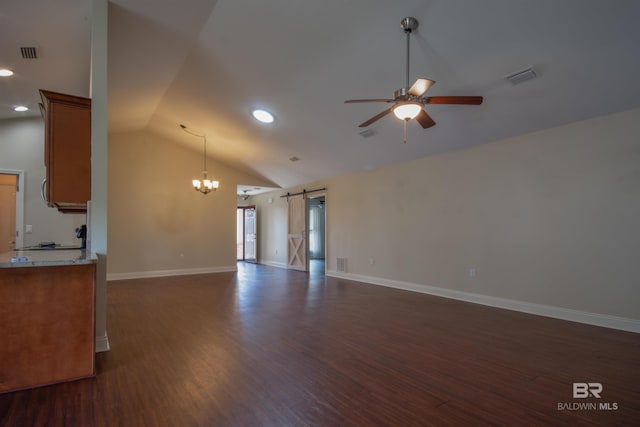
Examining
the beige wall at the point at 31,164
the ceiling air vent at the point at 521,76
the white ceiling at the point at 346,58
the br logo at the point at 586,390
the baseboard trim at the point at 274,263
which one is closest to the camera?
the br logo at the point at 586,390

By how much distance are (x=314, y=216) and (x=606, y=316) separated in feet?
34.9

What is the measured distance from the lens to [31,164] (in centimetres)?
592

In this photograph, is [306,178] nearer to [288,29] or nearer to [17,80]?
[288,29]

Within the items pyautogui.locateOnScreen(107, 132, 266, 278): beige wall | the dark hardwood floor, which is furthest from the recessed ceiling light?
pyautogui.locateOnScreen(107, 132, 266, 278): beige wall

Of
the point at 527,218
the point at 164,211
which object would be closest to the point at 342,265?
the point at 527,218

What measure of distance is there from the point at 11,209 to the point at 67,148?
4.53 meters

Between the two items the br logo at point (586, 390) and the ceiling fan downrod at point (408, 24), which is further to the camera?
the ceiling fan downrod at point (408, 24)

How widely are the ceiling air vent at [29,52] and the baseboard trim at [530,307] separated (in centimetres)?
633

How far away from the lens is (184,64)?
4.81m

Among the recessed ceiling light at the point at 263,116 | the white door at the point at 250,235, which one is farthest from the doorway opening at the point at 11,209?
the white door at the point at 250,235

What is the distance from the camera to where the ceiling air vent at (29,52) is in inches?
141

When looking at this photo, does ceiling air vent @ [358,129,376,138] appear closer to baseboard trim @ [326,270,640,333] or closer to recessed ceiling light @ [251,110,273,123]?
recessed ceiling light @ [251,110,273,123]

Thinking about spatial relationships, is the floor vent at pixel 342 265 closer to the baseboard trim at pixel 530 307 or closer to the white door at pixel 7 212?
the baseboard trim at pixel 530 307

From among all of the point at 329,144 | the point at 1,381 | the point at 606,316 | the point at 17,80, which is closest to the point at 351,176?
the point at 329,144
